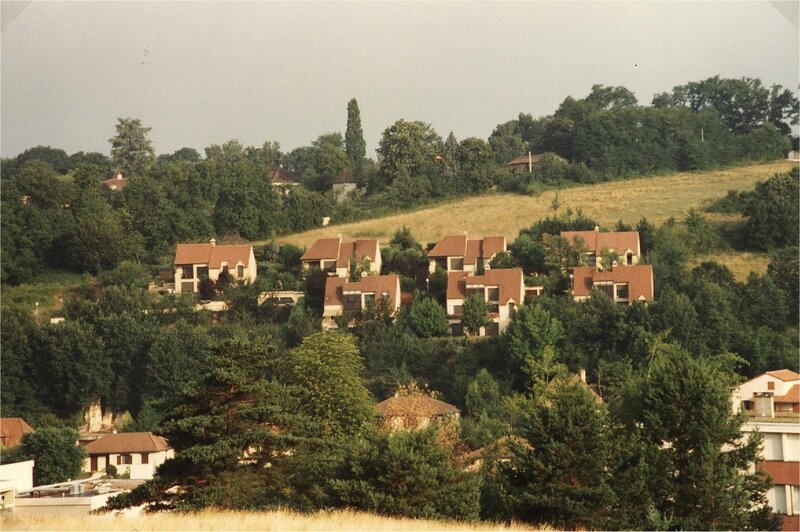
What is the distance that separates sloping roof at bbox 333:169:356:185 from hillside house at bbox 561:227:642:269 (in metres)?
14.0

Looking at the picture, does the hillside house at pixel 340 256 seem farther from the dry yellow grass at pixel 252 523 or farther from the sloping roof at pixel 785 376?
the dry yellow grass at pixel 252 523

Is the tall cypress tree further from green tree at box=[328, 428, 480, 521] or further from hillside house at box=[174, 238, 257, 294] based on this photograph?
green tree at box=[328, 428, 480, 521]

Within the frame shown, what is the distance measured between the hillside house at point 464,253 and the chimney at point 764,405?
15841mm

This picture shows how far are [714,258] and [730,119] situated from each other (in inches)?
740

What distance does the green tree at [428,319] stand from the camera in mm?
31625

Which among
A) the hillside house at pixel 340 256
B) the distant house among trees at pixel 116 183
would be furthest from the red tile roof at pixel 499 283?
the distant house among trees at pixel 116 183

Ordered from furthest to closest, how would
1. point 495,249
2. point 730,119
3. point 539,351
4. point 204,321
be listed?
point 730,119, point 495,249, point 204,321, point 539,351

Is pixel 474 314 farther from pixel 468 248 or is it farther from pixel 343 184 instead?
pixel 343 184

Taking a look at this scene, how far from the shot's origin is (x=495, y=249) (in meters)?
36.0

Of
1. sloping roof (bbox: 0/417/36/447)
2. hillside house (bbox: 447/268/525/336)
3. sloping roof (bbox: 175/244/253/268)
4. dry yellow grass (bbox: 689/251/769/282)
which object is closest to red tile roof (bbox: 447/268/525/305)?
hillside house (bbox: 447/268/525/336)

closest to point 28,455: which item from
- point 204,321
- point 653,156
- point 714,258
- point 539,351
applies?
point 204,321

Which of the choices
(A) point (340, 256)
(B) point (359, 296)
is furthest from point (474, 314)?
(A) point (340, 256)

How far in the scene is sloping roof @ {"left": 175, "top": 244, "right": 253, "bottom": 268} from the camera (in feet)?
120

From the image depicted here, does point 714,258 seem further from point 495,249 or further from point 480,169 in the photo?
point 480,169
